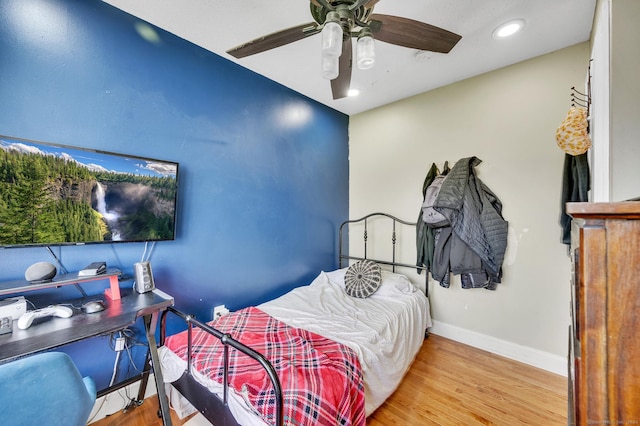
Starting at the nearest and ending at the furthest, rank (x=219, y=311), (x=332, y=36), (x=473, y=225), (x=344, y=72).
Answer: (x=332, y=36) < (x=344, y=72) < (x=219, y=311) < (x=473, y=225)

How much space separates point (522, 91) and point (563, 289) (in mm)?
1670

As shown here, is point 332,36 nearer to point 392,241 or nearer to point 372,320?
point 372,320

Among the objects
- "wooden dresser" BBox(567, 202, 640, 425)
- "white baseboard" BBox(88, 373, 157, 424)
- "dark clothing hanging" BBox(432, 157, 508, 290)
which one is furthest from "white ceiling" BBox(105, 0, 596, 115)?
"white baseboard" BBox(88, 373, 157, 424)

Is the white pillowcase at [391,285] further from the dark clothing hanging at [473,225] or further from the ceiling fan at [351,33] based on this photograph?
the ceiling fan at [351,33]

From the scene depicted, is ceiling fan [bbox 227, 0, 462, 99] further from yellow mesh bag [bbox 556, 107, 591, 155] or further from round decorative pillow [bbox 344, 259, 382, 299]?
round decorative pillow [bbox 344, 259, 382, 299]

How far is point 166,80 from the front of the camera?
6.08ft

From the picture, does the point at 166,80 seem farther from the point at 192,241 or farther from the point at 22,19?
the point at 192,241

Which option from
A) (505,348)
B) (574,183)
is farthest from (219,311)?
(574,183)

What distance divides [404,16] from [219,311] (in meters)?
2.58

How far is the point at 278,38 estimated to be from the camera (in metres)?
1.29

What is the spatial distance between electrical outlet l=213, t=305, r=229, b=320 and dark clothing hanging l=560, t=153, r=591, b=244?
262 cm

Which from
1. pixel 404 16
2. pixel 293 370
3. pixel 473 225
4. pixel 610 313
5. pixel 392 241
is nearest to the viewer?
pixel 610 313

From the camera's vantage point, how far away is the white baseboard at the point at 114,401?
1.55 meters

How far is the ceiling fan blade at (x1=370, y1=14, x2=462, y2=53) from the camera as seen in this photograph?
1.18m
